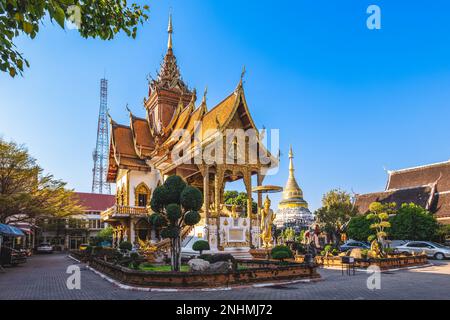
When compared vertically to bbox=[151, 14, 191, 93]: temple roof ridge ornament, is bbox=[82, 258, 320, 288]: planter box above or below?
below

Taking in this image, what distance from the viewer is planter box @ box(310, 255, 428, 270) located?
16891 mm

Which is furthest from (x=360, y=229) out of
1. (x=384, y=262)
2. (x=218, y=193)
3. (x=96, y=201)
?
(x=96, y=201)

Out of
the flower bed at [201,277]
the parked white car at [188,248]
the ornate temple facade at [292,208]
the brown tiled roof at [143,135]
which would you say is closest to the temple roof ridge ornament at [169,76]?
the brown tiled roof at [143,135]

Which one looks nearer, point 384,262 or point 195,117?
point 384,262

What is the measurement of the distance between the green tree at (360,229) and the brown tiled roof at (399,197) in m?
6.72

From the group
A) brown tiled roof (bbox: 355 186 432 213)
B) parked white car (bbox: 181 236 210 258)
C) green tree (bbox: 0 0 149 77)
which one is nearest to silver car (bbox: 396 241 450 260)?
brown tiled roof (bbox: 355 186 432 213)

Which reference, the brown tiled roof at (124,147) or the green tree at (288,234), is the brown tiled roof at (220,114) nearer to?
the brown tiled roof at (124,147)

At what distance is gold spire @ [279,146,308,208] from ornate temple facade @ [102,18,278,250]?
30.6 m

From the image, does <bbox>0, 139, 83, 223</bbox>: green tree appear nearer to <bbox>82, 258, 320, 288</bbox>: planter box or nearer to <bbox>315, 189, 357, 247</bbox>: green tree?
<bbox>82, 258, 320, 288</bbox>: planter box

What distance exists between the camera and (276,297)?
916cm

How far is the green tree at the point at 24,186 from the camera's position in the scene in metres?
25.8

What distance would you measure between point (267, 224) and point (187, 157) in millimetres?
6431

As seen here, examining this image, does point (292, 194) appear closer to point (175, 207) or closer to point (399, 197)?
point (399, 197)

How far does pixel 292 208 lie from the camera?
58375 millimetres
